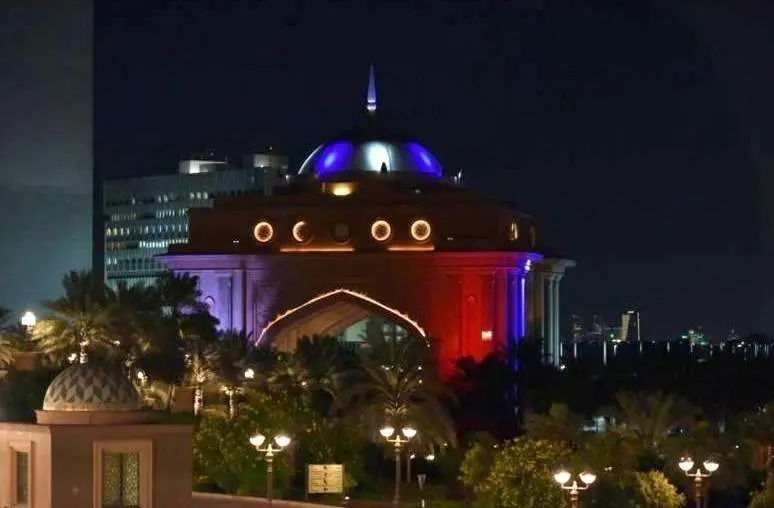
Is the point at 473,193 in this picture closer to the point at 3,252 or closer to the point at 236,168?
the point at 3,252

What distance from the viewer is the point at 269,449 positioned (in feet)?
135

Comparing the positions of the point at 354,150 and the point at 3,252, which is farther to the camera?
the point at 354,150

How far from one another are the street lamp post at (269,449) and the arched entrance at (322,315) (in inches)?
1060

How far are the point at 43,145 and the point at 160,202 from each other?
61.2 meters

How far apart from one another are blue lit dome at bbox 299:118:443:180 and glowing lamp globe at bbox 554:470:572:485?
38.8 metres

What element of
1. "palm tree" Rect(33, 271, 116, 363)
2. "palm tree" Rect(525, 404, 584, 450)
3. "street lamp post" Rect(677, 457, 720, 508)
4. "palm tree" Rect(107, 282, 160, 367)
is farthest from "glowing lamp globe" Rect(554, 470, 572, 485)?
"palm tree" Rect(107, 282, 160, 367)

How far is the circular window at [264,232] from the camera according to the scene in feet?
240

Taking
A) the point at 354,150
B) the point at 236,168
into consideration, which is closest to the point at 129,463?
the point at 354,150

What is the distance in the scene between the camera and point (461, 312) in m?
70.6

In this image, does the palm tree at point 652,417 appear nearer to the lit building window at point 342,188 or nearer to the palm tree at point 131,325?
the palm tree at point 131,325

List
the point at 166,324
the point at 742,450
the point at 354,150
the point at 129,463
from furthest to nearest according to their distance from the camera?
the point at 354,150
the point at 166,324
the point at 742,450
the point at 129,463

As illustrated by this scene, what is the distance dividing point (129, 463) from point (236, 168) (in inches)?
3490

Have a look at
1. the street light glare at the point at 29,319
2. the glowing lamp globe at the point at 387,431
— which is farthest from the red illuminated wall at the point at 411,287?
the glowing lamp globe at the point at 387,431

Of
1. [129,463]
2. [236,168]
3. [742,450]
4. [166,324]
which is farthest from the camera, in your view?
[236,168]
